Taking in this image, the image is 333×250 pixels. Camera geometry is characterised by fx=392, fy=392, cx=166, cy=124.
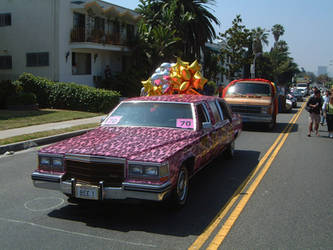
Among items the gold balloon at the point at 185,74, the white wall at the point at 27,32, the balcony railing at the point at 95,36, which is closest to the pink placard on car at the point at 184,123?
the gold balloon at the point at 185,74

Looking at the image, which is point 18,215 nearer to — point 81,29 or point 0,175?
point 0,175

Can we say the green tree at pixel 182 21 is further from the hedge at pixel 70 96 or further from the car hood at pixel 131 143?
the car hood at pixel 131 143

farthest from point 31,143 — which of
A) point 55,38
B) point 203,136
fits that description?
point 55,38

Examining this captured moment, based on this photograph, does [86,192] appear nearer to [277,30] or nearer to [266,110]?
[266,110]

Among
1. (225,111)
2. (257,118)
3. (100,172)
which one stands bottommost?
(257,118)

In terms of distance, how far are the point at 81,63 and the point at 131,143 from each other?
73.3ft

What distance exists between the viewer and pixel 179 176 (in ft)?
18.0

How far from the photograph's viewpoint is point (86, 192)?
500 cm

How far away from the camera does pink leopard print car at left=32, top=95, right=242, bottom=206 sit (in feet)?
16.1

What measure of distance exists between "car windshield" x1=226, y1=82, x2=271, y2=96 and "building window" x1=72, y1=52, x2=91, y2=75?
12943 millimetres

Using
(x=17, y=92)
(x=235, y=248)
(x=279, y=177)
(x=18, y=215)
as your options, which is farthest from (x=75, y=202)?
(x=17, y=92)

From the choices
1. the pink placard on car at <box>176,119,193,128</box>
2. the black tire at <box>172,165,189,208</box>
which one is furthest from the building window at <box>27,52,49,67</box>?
the black tire at <box>172,165,189,208</box>

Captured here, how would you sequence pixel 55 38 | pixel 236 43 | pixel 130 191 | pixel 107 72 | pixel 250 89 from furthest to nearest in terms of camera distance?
pixel 236 43 → pixel 107 72 → pixel 55 38 → pixel 250 89 → pixel 130 191

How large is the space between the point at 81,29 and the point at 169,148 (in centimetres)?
2163
